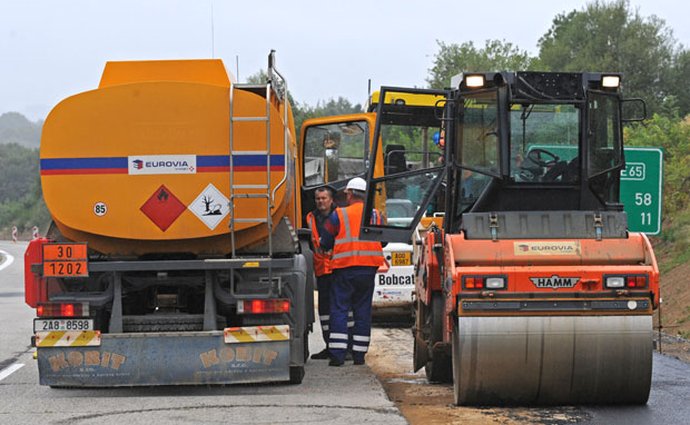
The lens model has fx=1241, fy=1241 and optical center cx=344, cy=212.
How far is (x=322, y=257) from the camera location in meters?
12.7

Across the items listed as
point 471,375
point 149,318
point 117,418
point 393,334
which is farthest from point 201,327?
point 393,334

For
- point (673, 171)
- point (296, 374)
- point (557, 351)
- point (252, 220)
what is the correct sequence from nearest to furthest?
point (557, 351) < point (252, 220) < point (296, 374) < point (673, 171)

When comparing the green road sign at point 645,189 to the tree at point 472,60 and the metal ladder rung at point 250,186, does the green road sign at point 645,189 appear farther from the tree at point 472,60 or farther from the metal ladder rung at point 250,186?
the tree at point 472,60

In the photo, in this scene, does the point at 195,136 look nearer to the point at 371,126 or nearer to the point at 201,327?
the point at 201,327

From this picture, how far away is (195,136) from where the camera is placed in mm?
10461

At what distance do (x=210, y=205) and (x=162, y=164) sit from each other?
531mm

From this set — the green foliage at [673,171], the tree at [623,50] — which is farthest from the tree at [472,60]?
the green foliage at [673,171]

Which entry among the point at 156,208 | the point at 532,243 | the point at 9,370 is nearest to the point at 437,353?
the point at 532,243

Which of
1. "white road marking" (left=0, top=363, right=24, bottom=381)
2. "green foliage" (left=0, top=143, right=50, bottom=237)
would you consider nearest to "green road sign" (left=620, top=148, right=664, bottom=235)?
"white road marking" (left=0, top=363, right=24, bottom=381)

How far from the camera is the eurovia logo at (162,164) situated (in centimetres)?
1045

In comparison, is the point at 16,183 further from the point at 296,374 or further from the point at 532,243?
the point at 532,243

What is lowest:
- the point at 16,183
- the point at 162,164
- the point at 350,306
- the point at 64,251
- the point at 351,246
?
the point at 16,183

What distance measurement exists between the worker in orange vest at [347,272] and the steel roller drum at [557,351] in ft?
10.2

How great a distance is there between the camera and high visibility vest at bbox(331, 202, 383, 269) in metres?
12.4
